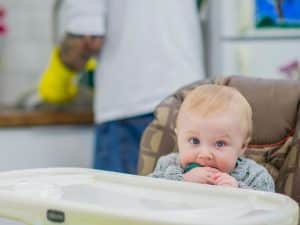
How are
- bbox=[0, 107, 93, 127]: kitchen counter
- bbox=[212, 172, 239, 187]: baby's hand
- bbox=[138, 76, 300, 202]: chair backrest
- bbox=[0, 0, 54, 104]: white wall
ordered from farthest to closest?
bbox=[0, 0, 54, 104]: white wall
bbox=[0, 107, 93, 127]: kitchen counter
bbox=[138, 76, 300, 202]: chair backrest
bbox=[212, 172, 239, 187]: baby's hand

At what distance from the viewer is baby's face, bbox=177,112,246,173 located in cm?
143

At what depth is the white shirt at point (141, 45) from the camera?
7.95ft

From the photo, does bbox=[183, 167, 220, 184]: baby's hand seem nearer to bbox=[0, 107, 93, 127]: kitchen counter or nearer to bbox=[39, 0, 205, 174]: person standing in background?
bbox=[39, 0, 205, 174]: person standing in background

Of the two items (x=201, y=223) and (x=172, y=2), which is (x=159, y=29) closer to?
(x=172, y=2)

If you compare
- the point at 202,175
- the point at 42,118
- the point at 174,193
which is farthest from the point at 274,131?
the point at 42,118

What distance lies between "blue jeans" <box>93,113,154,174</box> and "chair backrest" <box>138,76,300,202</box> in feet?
2.41

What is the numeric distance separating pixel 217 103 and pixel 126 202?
320 mm

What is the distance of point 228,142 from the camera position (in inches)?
56.9

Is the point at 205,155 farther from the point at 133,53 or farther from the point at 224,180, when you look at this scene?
the point at 133,53

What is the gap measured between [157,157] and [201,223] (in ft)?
2.27

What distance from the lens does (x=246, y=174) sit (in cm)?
149

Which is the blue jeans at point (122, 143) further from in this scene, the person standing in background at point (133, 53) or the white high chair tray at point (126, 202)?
the white high chair tray at point (126, 202)

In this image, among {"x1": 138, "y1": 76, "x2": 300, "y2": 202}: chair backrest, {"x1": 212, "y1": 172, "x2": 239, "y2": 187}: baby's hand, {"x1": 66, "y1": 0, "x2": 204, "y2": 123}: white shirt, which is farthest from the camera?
{"x1": 66, "y1": 0, "x2": 204, "y2": 123}: white shirt

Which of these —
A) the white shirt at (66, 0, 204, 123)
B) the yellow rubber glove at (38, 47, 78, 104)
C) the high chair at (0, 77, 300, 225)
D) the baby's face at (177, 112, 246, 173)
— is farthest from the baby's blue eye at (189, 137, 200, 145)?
the yellow rubber glove at (38, 47, 78, 104)
